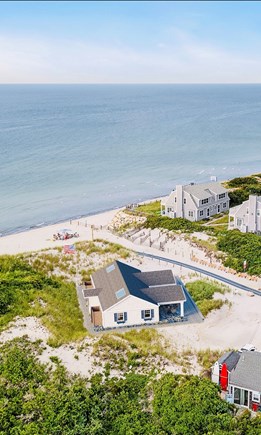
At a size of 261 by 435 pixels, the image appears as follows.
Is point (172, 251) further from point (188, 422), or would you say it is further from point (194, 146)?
point (194, 146)

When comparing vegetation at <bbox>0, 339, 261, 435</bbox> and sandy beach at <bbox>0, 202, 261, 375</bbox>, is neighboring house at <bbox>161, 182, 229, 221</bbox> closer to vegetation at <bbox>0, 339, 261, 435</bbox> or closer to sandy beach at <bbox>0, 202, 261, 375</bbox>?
sandy beach at <bbox>0, 202, 261, 375</bbox>

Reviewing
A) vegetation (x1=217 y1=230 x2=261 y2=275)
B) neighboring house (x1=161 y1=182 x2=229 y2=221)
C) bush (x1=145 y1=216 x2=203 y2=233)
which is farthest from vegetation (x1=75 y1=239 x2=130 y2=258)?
neighboring house (x1=161 y1=182 x2=229 y2=221)

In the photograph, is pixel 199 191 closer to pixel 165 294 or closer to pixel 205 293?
pixel 205 293

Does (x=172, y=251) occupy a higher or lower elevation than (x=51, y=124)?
lower

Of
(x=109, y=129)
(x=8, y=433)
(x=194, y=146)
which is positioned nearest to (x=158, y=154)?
(x=194, y=146)

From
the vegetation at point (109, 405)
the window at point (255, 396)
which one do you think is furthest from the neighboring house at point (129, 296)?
the window at point (255, 396)

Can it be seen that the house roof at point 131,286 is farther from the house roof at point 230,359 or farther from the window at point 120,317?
the house roof at point 230,359
